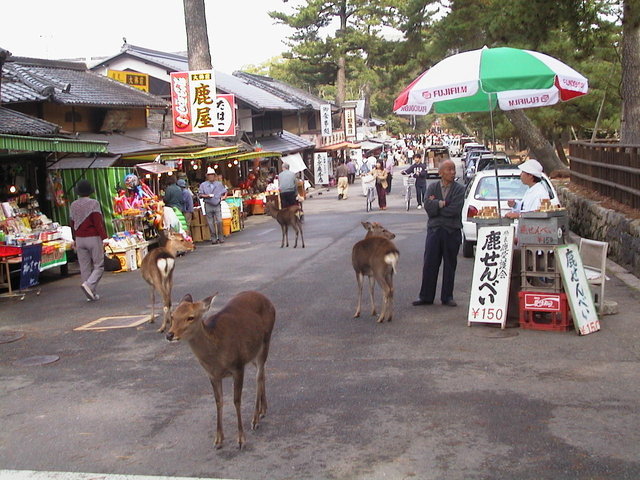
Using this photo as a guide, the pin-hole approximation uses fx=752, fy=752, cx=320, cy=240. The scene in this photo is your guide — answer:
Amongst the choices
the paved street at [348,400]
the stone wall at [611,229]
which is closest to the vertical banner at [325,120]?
the stone wall at [611,229]

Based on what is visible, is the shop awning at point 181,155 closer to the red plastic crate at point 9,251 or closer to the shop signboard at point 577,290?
the red plastic crate at point 9,251

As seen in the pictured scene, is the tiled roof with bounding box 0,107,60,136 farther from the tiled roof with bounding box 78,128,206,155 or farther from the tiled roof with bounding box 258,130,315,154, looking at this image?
the tiled roof with bounding box 258,130,315,154

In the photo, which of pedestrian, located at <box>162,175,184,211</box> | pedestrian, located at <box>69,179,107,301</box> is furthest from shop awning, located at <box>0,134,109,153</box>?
pedestrian, located at <box>162,175,184,211</box>

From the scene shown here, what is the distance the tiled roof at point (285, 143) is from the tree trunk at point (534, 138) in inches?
536

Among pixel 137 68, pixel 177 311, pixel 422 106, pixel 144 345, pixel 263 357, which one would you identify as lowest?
pixel 144 345

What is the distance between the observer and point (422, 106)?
33.1 ft

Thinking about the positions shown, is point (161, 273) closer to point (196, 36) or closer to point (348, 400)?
point (348, 400)

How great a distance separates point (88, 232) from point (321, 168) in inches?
1454

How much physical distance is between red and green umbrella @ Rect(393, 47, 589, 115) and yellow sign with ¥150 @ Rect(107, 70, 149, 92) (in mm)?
17868

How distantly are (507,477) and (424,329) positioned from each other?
428cm

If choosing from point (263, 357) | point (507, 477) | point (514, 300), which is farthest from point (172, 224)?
point (507, 477)

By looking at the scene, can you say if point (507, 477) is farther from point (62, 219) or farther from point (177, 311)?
point (62, 219)

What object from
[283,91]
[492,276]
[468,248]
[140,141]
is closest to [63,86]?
[140,141]

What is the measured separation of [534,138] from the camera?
27.8m
